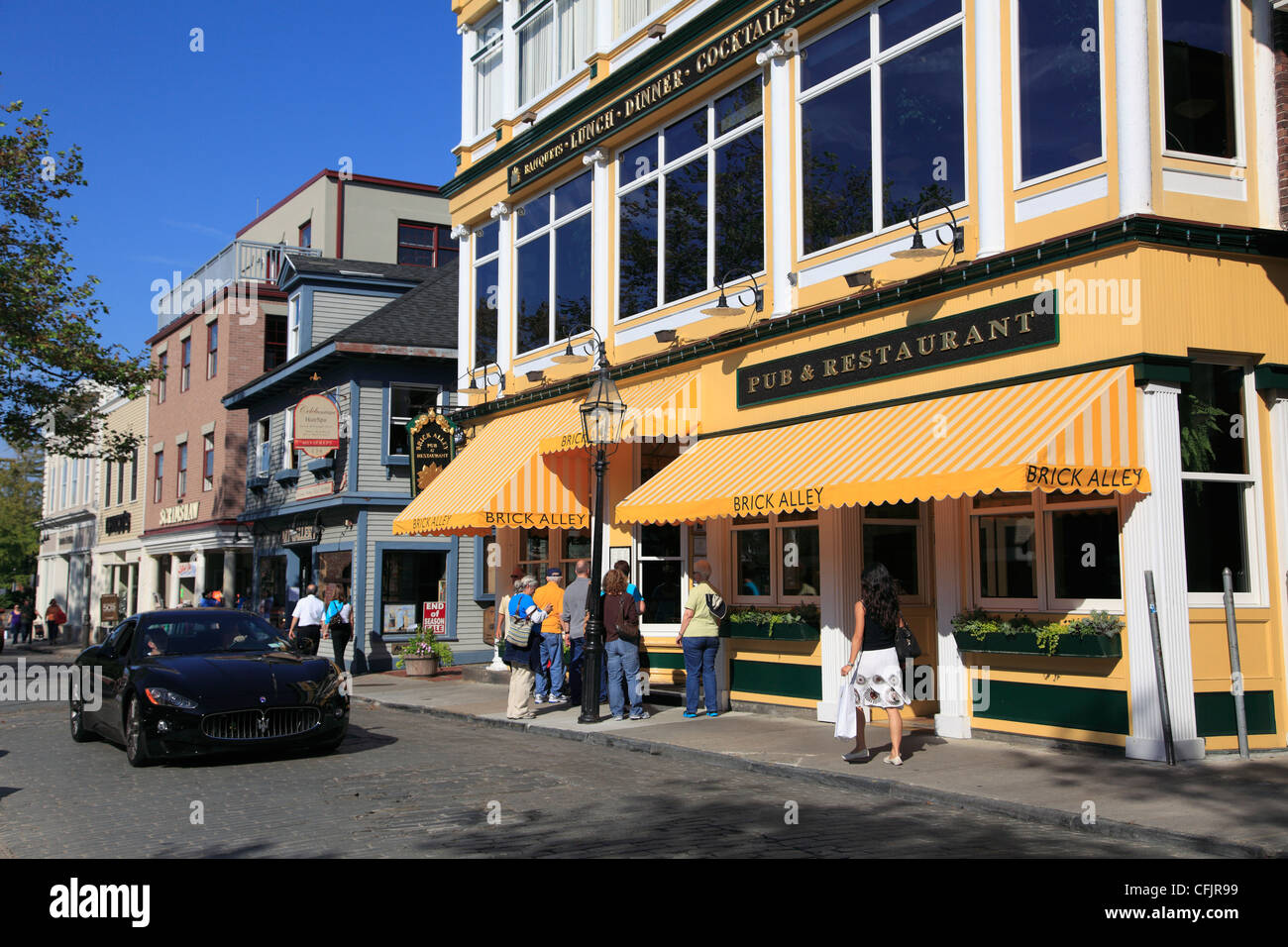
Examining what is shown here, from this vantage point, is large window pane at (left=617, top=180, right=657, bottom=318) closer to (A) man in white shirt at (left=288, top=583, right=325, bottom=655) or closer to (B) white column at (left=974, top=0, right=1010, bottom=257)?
(B) white column at (left=974, top=0, right=1010, bottom=257)

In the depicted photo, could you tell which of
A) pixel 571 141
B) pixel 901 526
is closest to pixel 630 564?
pixel 901 526

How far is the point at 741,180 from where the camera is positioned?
15727 mm

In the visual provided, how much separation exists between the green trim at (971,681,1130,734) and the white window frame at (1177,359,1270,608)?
1.28 meters

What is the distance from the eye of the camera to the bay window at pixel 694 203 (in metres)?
15.6

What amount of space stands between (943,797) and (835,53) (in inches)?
361

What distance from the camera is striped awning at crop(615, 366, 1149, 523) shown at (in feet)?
33.1

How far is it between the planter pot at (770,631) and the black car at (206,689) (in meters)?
5.26

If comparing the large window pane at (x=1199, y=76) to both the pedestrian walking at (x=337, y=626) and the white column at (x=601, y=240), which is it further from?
the pedestrian walking at (x=337, y=626)

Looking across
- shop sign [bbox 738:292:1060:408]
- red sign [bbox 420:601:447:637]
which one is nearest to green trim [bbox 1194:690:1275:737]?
shop sign [bbox 738:292:1060:408]

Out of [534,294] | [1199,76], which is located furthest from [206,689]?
→ [534,294]

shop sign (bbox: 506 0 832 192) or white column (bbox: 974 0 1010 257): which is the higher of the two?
shop sign (bbox: 506 0 832 192)

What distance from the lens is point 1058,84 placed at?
11320mm
